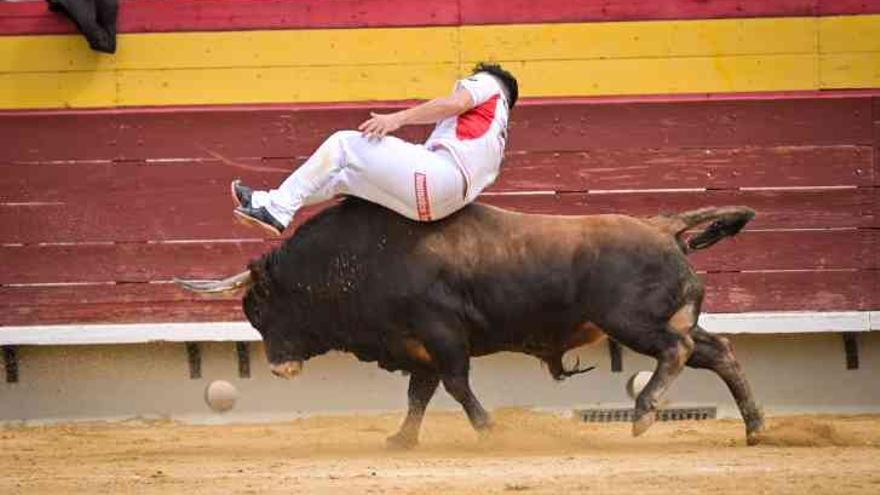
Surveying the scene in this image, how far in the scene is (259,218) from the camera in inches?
306

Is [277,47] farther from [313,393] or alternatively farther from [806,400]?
[806,400]

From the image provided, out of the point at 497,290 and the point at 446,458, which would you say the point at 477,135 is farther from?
the point at 446,458

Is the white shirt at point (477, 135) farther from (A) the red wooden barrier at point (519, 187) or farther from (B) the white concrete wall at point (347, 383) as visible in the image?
(B) the white concrete wall at point (347, 383)

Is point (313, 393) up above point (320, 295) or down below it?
below

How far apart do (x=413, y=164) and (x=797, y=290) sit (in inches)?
124

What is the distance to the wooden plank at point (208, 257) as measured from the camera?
10.4 metres

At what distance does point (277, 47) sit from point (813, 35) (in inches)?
103

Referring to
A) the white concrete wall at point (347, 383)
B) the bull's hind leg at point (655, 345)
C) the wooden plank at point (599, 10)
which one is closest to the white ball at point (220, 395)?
the white concrete wall at point (347, 383)

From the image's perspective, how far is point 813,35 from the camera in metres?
10.2

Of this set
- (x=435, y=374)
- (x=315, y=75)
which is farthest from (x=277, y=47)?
(x=435, y=374)

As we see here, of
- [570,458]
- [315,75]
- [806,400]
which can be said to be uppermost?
[315,75]

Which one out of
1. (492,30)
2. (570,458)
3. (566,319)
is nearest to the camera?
(570,458)

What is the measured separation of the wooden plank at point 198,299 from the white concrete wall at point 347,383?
0.18 m

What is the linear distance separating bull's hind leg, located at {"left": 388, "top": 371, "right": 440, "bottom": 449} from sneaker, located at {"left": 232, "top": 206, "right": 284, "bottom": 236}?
38.4 inches
